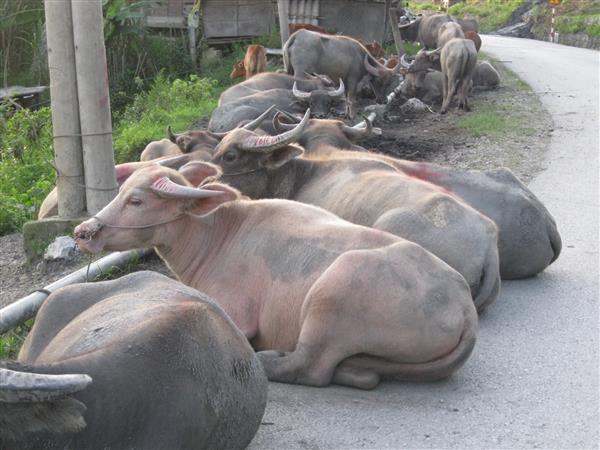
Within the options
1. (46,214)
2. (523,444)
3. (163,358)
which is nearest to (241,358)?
(163,358)

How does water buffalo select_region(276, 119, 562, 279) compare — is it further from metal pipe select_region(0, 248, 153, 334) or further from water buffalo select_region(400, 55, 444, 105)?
water buffalo select_region(400, 55, 444, 105)

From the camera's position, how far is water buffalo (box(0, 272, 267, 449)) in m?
3.27

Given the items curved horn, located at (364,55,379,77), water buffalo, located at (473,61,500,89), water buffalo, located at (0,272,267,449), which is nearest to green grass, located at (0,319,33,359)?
water buffalo, located at (0,272,267,449)

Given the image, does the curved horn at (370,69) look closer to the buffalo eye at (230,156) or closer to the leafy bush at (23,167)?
the leafy bush at (23,167)

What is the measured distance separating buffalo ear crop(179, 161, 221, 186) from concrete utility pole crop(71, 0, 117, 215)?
1.73 m

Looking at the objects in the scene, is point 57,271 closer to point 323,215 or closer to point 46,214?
point 46,214

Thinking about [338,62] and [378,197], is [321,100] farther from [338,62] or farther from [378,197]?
[378,197]

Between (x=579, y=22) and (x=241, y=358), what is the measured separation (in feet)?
119

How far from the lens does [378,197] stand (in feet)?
23.7

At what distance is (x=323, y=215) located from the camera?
629cm

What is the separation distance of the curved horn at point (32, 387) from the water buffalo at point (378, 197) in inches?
160

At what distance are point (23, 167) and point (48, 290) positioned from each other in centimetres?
645

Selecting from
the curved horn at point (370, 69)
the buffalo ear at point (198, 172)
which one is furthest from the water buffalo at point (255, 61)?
the buffalo ear at point (198, 172)

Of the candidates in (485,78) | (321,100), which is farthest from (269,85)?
(485,78)
